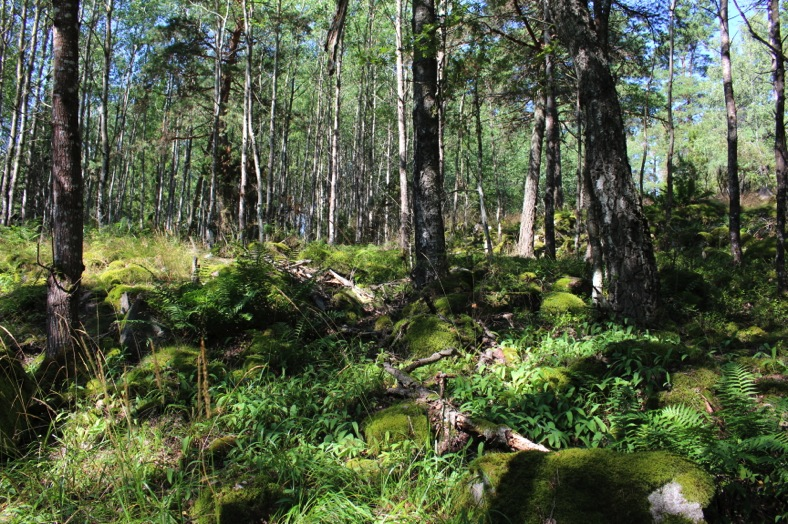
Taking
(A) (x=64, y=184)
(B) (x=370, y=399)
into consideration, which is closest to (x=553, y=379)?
(B) (x=370, y=399)

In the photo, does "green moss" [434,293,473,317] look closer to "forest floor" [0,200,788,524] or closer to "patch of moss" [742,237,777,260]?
"forest floor" [0,200,788,524]

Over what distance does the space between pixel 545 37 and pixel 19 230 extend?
11566mm

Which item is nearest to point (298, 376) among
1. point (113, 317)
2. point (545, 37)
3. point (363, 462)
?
point (363, 462)

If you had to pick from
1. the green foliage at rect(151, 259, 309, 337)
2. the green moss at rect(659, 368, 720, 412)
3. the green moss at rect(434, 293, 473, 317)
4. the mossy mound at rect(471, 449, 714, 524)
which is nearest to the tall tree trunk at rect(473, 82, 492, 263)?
the green moss at rect(434, 293, 473, 317)

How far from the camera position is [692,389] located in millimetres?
3240

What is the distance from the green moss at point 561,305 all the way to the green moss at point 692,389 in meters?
1.84

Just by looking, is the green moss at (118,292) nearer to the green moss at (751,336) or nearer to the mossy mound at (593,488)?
the mossy mound at (593,488)

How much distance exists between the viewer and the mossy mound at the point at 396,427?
9.59ft

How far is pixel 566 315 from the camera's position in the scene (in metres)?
5.19

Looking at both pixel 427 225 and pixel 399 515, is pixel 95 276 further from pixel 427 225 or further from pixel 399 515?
pixel 399 515

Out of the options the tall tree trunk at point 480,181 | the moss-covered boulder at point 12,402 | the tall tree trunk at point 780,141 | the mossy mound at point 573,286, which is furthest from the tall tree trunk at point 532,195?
the moss-covered boulder at point 12,402

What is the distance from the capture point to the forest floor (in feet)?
7.66

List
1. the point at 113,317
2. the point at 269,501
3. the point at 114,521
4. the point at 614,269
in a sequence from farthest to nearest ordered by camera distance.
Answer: the point at 113,317 < the point at 614,269 < the point at 269,501 < the point at 114,521

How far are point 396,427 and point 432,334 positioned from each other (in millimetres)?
1805
